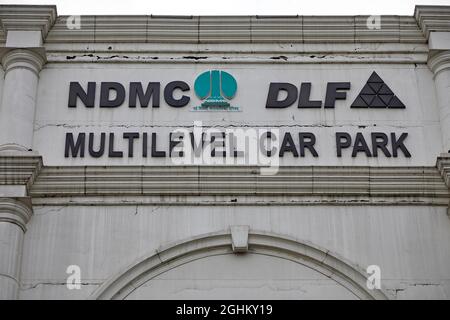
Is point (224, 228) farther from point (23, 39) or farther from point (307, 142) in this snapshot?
point (23, 39)

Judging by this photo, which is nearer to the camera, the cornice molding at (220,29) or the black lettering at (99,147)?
the black lettering at (99,147)

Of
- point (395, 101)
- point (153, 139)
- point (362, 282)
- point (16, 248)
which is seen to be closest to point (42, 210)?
point (16, 248)

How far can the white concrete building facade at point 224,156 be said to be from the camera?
15.1 meters

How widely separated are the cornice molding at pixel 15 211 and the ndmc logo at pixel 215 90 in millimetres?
3301

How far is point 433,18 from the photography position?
17.2 meters

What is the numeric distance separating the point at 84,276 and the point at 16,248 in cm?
110

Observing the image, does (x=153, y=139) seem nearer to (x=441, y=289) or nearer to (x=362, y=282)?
(x=362, y=282)

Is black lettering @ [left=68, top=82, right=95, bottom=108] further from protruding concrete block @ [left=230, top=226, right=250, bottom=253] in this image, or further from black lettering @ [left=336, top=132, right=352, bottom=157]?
black lettering @ [left=336, top=132, right=352, bottom=157]

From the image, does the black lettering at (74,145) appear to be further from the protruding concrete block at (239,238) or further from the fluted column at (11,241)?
the protruding concrete block at (239,238)

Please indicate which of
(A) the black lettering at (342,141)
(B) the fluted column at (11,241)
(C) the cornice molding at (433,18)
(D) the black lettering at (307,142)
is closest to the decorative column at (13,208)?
(B) the fluted column at (11,241)

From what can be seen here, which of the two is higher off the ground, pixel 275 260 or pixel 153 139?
pixel 153 139

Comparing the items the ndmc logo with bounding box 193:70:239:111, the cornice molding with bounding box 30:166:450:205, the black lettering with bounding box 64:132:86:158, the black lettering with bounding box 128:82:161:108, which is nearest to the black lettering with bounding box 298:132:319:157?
the cornice molding with bounding box 30:166:450:205

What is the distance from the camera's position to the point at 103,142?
53.4 feet

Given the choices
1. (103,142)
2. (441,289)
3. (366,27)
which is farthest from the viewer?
(366,27)
